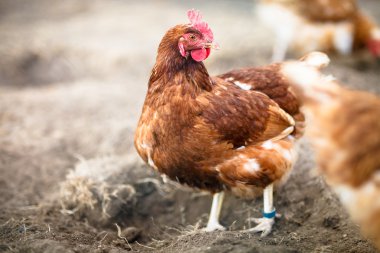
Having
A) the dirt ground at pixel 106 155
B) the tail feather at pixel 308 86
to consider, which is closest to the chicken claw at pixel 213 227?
the dirt ground at pixel 106 155

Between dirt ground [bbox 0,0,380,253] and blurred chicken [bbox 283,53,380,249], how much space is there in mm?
633

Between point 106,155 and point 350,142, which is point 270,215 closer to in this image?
point 350,142

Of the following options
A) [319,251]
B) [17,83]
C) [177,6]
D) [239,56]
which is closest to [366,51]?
[239,56]

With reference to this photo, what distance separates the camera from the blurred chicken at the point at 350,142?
2035 mm

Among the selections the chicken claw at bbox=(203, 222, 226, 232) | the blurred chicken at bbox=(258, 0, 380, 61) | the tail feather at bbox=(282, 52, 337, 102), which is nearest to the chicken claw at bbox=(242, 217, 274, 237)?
the chicken claw at bbox=(203, 222, 226, 232)

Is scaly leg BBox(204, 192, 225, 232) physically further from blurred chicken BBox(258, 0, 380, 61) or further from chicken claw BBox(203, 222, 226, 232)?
blurred chicken BBox(258, 0, 380, 61)

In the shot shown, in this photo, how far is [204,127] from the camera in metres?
2.72

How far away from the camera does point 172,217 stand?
3.62 meters

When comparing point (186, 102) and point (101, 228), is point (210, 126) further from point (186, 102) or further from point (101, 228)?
point (101, 228)

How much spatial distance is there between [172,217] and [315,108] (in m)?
1.89

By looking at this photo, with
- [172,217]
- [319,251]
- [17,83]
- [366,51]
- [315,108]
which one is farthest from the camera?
[366,51]

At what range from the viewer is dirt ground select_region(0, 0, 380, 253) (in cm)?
291

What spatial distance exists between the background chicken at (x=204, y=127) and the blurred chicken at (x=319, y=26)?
139 inches

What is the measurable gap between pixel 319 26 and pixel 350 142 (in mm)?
4660
